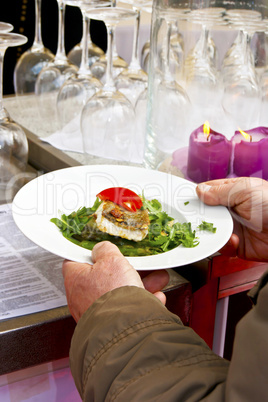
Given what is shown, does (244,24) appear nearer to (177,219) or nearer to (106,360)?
(177,219)

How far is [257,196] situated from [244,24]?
0.41 m

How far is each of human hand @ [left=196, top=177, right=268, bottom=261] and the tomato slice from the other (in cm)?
11

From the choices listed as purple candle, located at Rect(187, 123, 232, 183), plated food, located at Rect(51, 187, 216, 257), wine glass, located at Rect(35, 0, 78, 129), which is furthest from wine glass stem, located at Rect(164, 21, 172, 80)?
plated food, located at Rect(51, 187, 216, 257)

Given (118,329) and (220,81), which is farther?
(220,81)

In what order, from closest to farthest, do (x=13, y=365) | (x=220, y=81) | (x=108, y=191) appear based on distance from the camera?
1. (x=13, y=365)
2. (x=108, y=191)
3. (x=220, y=81)

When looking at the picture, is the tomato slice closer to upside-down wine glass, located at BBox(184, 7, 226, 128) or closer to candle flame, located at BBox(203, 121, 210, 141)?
candle flame, located at BBox(203, 121, 210, 141)

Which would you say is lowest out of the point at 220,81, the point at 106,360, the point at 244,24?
the point at 106,360

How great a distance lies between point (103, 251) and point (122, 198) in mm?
141

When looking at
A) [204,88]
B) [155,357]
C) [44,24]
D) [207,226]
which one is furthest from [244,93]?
[44,24]

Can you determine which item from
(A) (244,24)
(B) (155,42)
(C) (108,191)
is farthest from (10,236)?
(A) (244,24)

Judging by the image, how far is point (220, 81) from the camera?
1.27 metres

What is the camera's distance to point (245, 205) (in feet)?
2.88

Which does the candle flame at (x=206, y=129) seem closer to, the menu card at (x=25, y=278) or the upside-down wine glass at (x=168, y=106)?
the upside-down wine glass at (x=168, y=106)

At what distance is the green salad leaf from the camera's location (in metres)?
0.76
